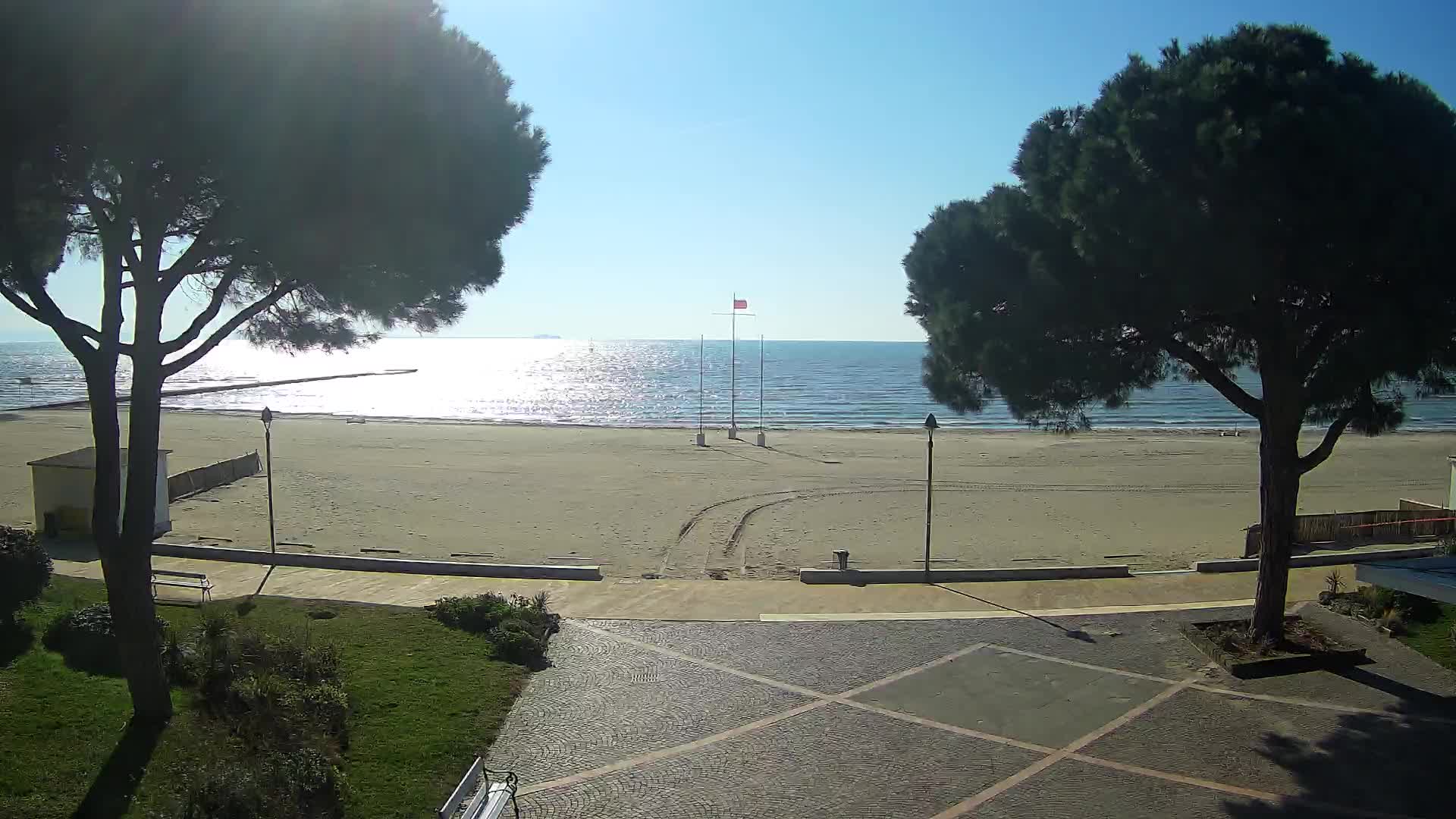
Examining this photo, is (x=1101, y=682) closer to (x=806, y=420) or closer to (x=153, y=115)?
(x=153, y=115)

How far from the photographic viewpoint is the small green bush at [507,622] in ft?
35.6

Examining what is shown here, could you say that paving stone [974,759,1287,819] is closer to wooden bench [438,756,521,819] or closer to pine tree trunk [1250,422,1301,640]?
wooden bench [438,756,521,819]

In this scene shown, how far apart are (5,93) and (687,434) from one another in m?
42.9

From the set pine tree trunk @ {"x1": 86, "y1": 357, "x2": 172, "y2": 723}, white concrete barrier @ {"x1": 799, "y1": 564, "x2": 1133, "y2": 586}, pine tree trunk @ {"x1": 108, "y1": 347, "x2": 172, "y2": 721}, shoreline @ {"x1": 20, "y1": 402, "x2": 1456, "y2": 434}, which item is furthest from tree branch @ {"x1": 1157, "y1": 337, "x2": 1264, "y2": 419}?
shoreline @ {"x1": 20, "y1": 402, "x2": 1456, "y2": 434}

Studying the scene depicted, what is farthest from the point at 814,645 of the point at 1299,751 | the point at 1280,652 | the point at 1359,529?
the point at 1359,529

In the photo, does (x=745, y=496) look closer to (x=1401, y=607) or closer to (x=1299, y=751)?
(x=1401, y=607)

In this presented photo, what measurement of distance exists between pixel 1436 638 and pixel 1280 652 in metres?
2.35

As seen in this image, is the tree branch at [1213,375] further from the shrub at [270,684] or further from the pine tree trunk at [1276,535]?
the shrub at [270,684]

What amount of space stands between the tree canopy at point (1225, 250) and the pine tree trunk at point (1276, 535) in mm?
41

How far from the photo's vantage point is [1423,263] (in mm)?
8688

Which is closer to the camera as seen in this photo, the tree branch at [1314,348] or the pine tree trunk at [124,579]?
the pine tree trunk at [124,579]

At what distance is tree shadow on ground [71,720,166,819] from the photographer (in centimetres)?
621

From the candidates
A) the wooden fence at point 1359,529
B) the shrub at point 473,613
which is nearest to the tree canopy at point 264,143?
the shrub at point 473,613

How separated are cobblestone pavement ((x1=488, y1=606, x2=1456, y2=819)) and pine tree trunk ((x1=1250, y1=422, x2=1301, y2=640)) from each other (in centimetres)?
74
